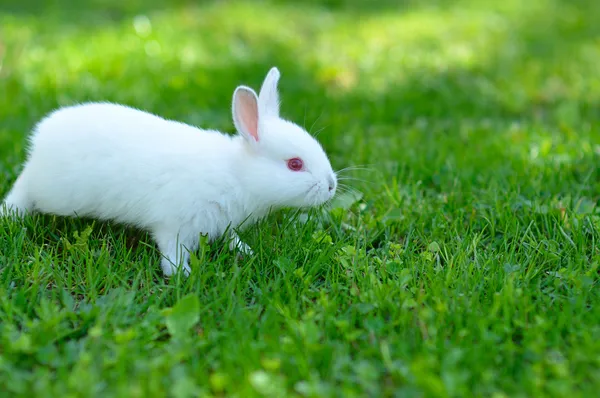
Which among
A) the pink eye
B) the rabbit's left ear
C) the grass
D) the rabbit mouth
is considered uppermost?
the rabbit's left ear

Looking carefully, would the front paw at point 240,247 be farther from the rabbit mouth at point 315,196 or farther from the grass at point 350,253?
the rabbit mouth at point 315,196

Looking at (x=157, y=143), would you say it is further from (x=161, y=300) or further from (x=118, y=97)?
(x=118, y=97)

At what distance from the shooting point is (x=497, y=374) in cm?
206

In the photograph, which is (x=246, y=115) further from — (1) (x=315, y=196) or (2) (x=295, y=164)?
(1) (x=315, y=196)

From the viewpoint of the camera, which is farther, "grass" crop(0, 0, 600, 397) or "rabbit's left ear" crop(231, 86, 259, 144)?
"rabbit's left ear" crop(231, 86, 259, 144)

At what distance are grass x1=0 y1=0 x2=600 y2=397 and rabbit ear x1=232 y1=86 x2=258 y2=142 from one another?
0.43 metres

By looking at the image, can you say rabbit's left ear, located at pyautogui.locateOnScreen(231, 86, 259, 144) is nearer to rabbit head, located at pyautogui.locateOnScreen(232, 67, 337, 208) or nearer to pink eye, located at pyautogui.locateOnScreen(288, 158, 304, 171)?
rabbit head, located at pyautogui.locateOnScreen(232, 67, 337, 208)

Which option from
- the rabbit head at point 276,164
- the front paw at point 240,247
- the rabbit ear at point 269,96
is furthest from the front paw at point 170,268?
the rabbit ear at point 269,96

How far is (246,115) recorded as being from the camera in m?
2.73

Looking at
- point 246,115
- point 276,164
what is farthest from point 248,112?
point 276,164

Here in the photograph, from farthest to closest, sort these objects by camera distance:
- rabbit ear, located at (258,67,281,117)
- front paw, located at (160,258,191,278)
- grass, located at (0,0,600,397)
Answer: rabbit ear, located at (258,67,281,117), front paw, located at (160,258,191,278), grass, located at (0,0,600,397)

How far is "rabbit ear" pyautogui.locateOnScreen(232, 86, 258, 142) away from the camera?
2695 mm

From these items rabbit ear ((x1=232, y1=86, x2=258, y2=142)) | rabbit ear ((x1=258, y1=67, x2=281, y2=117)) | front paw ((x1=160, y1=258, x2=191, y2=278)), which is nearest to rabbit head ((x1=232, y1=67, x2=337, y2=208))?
Answer: rabbit ear ((x1=232, y1=86, x2=258, y2=142))

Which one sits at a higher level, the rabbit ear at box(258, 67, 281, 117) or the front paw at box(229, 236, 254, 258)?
the rabbit ear at box(258, 67, 281, 117)
